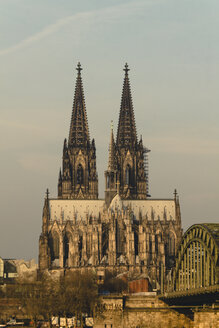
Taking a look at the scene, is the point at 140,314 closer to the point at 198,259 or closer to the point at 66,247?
the point at 198,259

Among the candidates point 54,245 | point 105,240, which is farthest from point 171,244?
point 54,245

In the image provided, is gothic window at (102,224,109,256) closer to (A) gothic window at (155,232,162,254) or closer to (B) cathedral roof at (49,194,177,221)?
(B) cathedral roof at (49,194,177,221)

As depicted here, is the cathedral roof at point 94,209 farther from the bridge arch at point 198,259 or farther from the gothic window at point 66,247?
the bridge arch at point 198,259

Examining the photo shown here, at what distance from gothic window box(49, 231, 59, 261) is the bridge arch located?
75.5 m

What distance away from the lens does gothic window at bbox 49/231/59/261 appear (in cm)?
19100

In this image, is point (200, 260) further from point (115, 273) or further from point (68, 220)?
point (68, 220)

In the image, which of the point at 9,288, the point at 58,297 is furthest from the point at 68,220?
the point at 58,297

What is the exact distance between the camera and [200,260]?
100438 millimetres

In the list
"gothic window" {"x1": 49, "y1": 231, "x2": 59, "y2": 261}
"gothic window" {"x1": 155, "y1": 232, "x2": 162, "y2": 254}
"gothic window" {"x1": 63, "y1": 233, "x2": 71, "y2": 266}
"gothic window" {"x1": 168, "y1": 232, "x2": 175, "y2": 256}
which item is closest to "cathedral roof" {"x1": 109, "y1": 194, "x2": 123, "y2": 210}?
"gothic window" {"x1": 155, "y1": 232, "x2": 162, "y2": 254}

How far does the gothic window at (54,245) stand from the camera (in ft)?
627

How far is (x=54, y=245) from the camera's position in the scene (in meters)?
192

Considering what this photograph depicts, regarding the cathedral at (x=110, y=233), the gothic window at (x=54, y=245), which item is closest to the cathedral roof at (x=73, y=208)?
the cathedral at (x=110, y=233)

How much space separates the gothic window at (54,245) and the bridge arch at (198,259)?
75456 millimetres

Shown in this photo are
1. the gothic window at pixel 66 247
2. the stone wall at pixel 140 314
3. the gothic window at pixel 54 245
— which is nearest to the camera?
the stone wall at pixel 140 314
